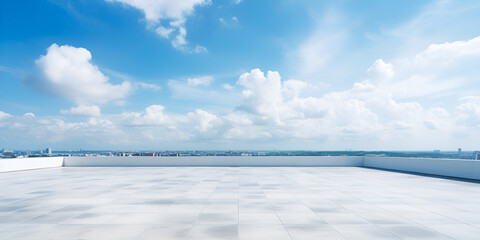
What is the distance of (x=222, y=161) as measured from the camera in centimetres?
2911

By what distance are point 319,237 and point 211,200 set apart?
17.3 feet

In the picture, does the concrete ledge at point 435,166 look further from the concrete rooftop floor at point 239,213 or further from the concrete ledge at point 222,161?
the concrete rooftop floor at point 239,213

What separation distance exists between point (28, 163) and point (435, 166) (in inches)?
1483

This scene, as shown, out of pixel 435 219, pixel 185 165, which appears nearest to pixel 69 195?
pixel 435 219

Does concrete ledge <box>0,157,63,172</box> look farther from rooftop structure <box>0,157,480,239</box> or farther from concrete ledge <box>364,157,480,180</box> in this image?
concrete ledge <box>364,157,480,180</box>

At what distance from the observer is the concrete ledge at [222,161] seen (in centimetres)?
2900

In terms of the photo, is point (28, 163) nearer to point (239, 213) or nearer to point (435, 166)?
point (239, 213)

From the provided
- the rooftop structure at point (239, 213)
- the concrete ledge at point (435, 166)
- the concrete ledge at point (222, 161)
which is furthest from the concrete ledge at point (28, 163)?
the concrete ledge at point (435, 166)

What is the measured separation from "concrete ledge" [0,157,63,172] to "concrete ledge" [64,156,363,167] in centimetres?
133

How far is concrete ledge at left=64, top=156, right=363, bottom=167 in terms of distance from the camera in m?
29.0

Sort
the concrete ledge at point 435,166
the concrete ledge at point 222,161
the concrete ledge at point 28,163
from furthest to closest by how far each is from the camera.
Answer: the concrete ledge at point 222,161 → the concrete ledge at point 28,163 → the concrete ledge at point 435,166

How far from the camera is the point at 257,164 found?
94.8 ft

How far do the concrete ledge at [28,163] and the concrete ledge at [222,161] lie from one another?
1.33 m

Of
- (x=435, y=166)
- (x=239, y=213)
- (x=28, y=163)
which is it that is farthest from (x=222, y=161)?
(x=239, y=213)
